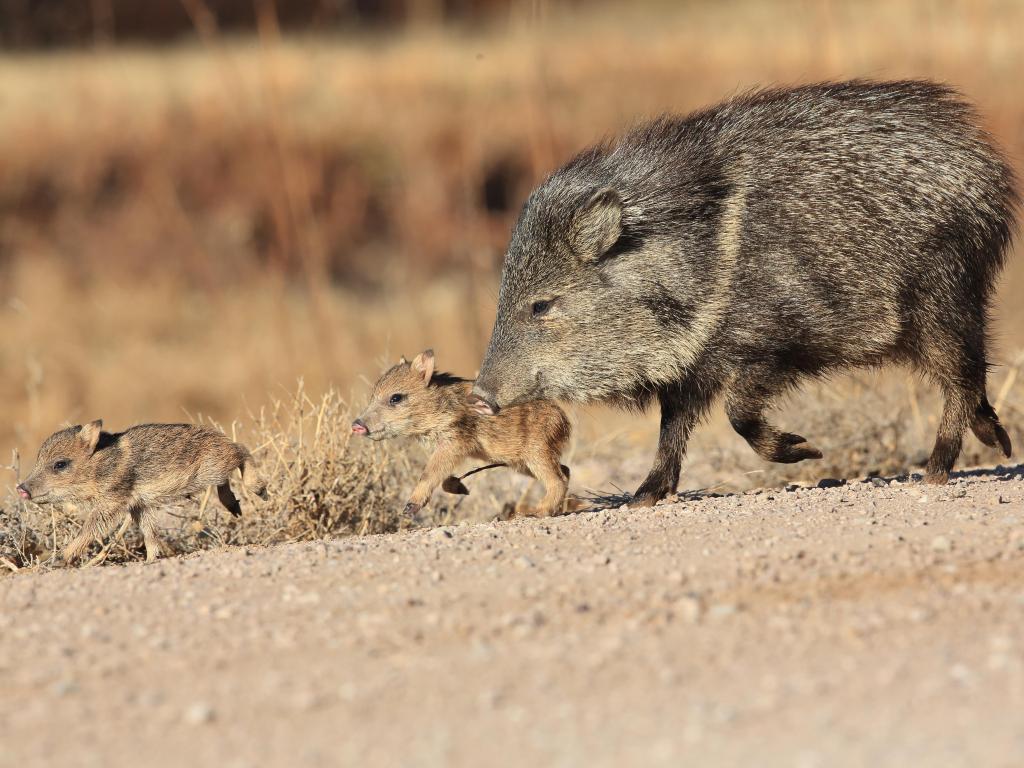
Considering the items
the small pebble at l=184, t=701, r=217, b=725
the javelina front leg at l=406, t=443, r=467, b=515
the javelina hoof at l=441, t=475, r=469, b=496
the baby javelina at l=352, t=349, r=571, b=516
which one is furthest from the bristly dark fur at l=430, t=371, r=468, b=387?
the small pebble at l=184, t=701, r=217, b=725

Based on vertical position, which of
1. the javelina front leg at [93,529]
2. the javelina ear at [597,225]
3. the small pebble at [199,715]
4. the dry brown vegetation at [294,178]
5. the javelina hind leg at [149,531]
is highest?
the javelina ear at [597,225]

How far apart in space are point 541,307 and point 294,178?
19.6ft

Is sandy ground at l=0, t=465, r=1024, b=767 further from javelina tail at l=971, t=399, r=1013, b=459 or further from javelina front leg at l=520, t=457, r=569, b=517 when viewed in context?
javelina tail at l=971, t=399, r=1013, b=459

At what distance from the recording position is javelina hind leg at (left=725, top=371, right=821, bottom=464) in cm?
592

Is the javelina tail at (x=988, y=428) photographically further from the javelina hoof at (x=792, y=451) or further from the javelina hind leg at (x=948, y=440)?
the javelina hoof at (x=792, y=451)

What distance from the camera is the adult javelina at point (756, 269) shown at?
5875 mm

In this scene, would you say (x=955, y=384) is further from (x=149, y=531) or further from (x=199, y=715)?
(x=199, y=715)

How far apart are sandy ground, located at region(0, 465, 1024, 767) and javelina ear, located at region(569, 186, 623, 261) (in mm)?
1245

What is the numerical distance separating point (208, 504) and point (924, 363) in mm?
3061

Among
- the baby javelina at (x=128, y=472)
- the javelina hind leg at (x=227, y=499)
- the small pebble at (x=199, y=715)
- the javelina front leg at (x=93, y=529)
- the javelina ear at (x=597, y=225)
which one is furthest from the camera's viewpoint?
the javelina hind leg at (x=227, y=499)

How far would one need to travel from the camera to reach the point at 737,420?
598 cm

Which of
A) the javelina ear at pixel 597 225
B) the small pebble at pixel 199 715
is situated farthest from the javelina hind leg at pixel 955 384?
the small pebble at pixel 199 715

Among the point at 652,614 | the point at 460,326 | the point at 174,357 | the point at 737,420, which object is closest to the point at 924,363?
the point at 737,420

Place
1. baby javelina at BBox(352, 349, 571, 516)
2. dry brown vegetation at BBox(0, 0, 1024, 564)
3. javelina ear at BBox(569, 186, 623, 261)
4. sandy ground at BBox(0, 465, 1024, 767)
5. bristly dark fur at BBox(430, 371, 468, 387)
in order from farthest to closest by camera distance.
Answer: dry brown vegetation at BBox(0, 0, 1024, 564), bristly dark fur at BBox(430, 371, 468, 387), baby javelina at BBox(352, 349, 571, 516), javelina ear at BBox(569, 186, 623, 261), sandy ground at BBox(0, 465, 1024, 767)
